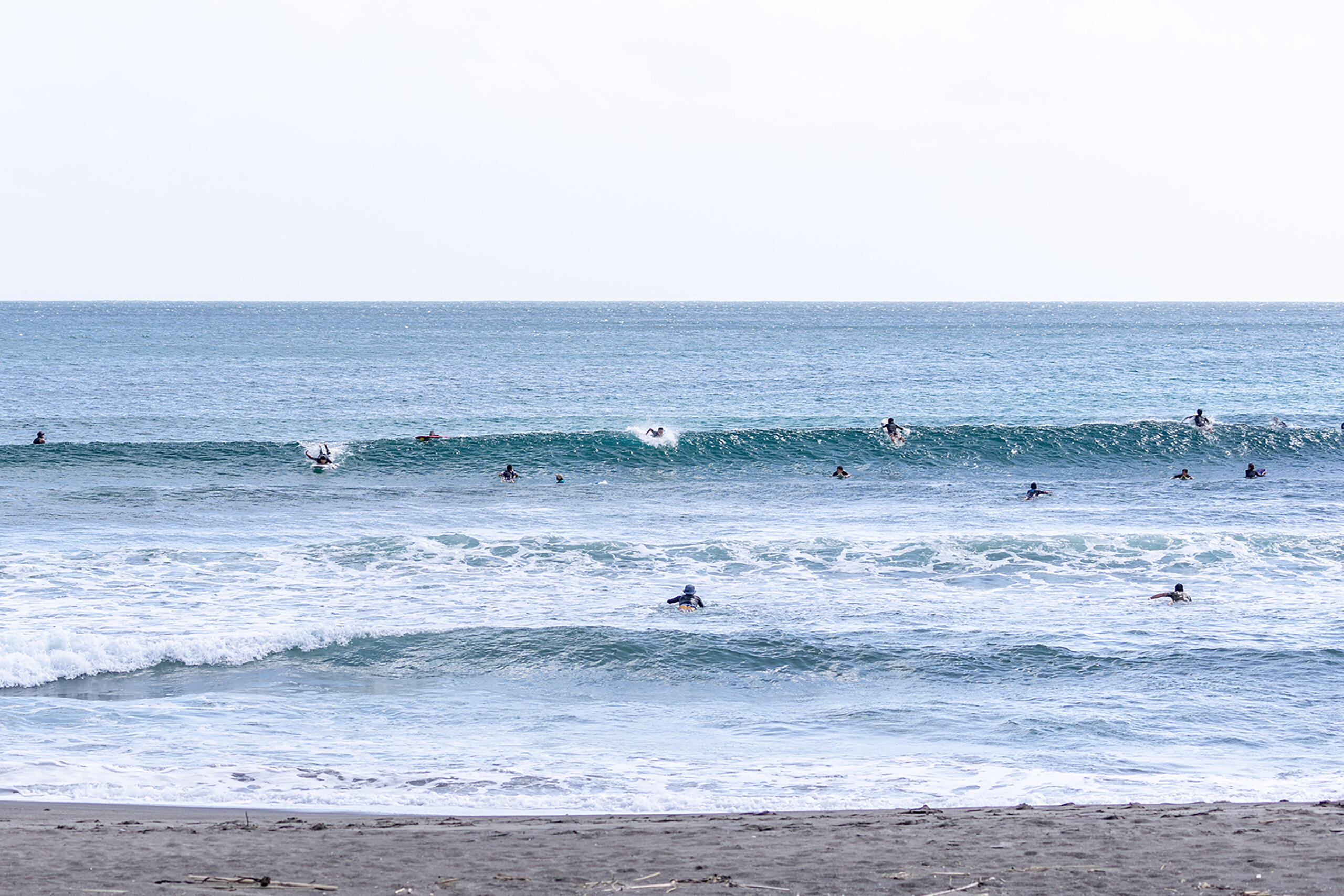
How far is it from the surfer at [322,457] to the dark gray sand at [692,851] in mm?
24070

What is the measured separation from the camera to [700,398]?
51125 millimetres

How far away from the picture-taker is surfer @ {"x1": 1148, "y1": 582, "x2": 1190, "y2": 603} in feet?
58.7

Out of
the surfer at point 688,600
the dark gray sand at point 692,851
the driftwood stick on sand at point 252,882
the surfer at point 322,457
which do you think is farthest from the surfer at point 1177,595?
the surfer at point 322,457

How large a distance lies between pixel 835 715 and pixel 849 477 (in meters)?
19.5

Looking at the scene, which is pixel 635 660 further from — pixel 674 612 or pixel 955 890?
pixel 955 890

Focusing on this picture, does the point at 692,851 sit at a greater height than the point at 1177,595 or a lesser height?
lesser

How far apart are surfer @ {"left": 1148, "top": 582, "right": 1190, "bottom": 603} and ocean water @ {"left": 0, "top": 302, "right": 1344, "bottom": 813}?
260 mm

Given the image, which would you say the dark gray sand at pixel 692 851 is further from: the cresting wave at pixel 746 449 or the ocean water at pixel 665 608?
the cresting wave at pixel 746 449

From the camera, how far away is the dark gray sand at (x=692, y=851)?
749 centimetres

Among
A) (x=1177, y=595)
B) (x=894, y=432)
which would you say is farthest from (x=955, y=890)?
(x=894, y=432)

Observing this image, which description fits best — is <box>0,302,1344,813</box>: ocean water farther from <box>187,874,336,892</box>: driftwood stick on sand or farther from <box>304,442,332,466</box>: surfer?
<box>187,874,336,892</box>: driftwood stick on sand

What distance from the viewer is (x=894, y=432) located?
36688 millimetres

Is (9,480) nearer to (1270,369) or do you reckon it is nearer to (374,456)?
(374,456)

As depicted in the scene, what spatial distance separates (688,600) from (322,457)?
19.5m
